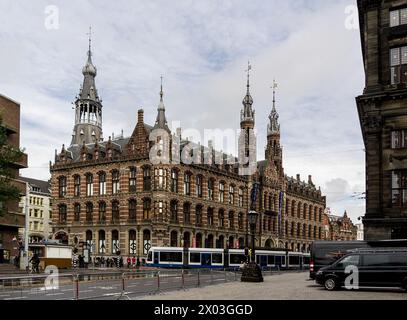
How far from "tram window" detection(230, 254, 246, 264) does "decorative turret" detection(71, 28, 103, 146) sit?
35.8m

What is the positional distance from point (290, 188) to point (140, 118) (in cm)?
4206

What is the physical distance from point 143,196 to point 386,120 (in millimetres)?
38556

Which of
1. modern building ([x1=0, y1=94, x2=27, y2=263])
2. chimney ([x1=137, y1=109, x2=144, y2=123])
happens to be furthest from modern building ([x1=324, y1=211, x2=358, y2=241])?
modern building ([x1=0, y1=94, x2=27, y2=263])

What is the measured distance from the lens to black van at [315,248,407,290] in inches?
798

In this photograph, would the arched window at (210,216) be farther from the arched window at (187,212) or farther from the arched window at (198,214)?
the arched window at (187,212)

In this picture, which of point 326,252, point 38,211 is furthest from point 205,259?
point 38,211

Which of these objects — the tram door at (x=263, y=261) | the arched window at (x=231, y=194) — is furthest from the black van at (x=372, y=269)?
the arched window at (x=231, y=194)

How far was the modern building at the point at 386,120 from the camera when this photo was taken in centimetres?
3034

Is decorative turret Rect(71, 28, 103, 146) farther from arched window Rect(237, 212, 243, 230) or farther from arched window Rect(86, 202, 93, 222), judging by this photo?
arched window Rect(237, 212, 243, 230)

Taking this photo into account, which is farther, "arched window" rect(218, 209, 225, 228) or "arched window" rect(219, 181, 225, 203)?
"arched window" rect(219, 181, 225, 203)

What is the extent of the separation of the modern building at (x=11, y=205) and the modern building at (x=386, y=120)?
30.9 metres

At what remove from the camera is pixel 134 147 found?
66.1m

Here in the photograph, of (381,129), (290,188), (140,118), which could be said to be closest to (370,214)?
(381,129)

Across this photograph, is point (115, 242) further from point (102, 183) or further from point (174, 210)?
point (174, 210)
